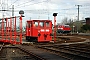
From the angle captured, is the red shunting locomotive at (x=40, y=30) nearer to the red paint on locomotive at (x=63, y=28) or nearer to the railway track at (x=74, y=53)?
the railway track at (x=74, y=53)

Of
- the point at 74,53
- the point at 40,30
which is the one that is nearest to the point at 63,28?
the point at 40,30

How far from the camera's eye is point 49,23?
28.2 m

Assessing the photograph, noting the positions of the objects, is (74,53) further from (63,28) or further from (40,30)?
(63,28)

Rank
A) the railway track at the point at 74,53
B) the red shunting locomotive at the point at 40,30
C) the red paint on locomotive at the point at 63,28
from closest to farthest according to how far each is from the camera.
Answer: the railway track at the point at 74,53 → the red shunting locomotive at the point at 40,30 → the red paint on locomotive at the point at 63,28

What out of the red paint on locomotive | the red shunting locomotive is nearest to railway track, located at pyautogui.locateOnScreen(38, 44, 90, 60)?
the red shunting locomotive

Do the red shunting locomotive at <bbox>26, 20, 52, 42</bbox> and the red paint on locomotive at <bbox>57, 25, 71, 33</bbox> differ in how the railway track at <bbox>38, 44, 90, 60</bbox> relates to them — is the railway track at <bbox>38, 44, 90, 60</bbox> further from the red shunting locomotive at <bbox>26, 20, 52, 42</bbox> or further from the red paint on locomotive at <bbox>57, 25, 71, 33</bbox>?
the red paint on locomotive at <bbox>57, 25, 71, 33</bbox>

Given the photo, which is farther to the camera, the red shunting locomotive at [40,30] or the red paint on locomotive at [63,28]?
the red paint on locomotive at [63,28]

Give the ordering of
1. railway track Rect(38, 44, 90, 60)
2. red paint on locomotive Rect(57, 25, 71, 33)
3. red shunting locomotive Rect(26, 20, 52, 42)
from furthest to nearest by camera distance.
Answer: red paint on locomotive Rect(57, 25, 71, 33), red shunting locomotive Rect(26, 20, 52, 42), railway track Rect(38, 44, 90, 60)

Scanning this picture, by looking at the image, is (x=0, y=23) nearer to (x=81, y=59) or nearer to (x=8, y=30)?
(x=8, y=30)

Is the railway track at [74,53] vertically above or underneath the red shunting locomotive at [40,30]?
underneath

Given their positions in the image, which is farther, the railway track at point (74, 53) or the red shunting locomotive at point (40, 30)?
the red shunting locomotive at point (40, 30)

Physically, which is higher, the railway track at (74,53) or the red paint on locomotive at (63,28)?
the red paint on locomotive at (63,28)

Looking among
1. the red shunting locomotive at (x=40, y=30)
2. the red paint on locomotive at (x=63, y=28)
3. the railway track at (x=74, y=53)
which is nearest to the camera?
the railway track at (x=74, y=53)

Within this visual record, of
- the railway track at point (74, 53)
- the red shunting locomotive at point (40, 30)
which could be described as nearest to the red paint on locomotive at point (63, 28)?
the red shunting locomotive at point (40, 30)
